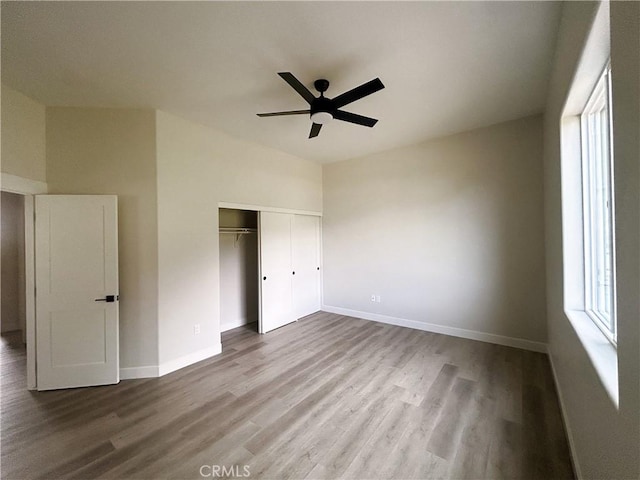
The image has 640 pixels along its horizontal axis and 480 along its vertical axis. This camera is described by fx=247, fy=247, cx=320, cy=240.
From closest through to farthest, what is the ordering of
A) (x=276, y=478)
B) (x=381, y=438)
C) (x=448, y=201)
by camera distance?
(x=276, y=478) → (x=381, y=438) → (x=448, y=201)

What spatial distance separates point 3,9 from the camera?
1.57 meters

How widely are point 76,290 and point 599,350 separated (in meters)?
4.26

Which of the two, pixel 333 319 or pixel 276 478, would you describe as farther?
pixel 333 319

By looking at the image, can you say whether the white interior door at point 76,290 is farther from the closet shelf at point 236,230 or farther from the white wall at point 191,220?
Result: the closet shelf at point 236,230

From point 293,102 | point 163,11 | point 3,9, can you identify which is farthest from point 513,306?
point 3,9

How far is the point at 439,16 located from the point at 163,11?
185cm

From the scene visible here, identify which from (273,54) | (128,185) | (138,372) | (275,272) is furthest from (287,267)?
(273,54)

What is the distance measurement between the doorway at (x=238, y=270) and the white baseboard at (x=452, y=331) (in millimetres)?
1690

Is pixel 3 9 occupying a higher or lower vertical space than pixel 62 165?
higher

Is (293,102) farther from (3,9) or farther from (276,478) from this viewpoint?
(276,478)

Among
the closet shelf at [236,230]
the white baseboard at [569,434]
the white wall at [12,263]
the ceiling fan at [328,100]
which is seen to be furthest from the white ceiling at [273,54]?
the white wall at [12,263]

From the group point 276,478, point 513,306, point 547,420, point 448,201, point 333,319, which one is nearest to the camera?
point 276,478

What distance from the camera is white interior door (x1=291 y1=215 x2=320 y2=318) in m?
4.64

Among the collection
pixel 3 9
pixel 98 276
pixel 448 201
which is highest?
pixel 3 9
